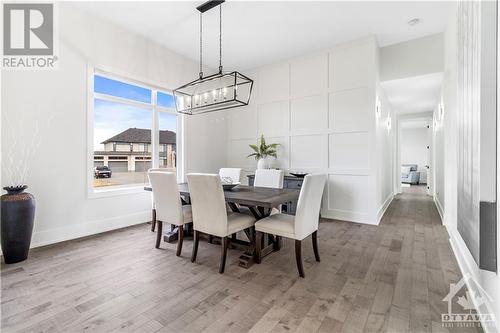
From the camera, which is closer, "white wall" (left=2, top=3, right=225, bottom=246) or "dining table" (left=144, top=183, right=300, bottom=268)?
"dining table" (left=144, top=183, right=300, bottom=268)

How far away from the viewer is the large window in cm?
359

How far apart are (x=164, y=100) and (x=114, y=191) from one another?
1.92m

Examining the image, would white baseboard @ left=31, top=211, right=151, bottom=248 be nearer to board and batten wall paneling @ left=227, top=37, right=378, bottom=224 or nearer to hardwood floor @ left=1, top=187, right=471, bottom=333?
hardwood floor @ left=1, top=187, right=471, bottom=333

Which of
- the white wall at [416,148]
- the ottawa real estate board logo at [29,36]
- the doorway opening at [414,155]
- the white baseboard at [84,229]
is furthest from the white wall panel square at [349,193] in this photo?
the white wall at [416,148]

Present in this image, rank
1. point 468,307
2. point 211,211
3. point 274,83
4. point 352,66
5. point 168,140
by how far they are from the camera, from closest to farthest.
A: 1. point 468,307
2. point 211,211
3. point 352,66
4. point 168,140
5. point 274,83

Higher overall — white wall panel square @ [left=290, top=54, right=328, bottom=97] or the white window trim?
white wall panel square @ [left=290, top=54, right=328, bottom=97]

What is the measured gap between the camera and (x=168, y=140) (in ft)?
15.0

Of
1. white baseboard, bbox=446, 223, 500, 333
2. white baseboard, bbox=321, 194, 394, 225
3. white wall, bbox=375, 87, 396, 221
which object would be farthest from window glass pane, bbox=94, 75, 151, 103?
white baseboard, bbox=446, 223, 500, 333

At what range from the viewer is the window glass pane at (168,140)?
4452 mm

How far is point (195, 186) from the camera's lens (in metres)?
2.34

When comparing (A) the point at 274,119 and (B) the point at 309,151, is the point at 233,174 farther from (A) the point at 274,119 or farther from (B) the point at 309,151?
(A) the point at 274,119

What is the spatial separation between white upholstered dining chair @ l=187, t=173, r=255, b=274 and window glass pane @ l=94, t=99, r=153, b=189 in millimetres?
2143

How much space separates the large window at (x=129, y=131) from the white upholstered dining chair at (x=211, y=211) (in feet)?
6.58

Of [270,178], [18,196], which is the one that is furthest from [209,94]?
[18,196]
